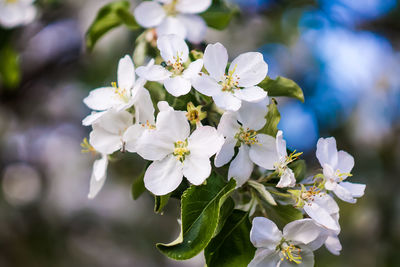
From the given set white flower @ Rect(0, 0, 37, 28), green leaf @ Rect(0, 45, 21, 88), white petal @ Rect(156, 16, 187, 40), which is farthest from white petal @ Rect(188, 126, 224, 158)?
green leaf @ Rect(0, 45, 21, 88)

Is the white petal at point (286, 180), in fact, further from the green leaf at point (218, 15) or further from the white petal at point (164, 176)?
the green leaf at point (218, 15)

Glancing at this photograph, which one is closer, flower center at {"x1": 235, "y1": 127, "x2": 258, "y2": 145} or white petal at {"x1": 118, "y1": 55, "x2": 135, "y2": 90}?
flower center at {"x1": 235, "y1": 127, "x2": 258, "y2": 145}

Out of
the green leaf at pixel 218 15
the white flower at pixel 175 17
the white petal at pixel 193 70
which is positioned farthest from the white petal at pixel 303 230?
the green leaf at pixel 218 15

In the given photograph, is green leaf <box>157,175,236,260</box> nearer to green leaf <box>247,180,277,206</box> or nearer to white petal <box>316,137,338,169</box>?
green leaf <box>247,180,277,206</box>

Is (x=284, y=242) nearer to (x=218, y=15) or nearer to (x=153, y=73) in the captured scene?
(x=153, y=73)

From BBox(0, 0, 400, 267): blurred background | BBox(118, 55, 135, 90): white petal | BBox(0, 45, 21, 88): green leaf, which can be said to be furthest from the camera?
BBox(0, 0, 400, 267): blurred background

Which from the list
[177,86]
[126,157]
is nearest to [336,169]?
[177,86]
